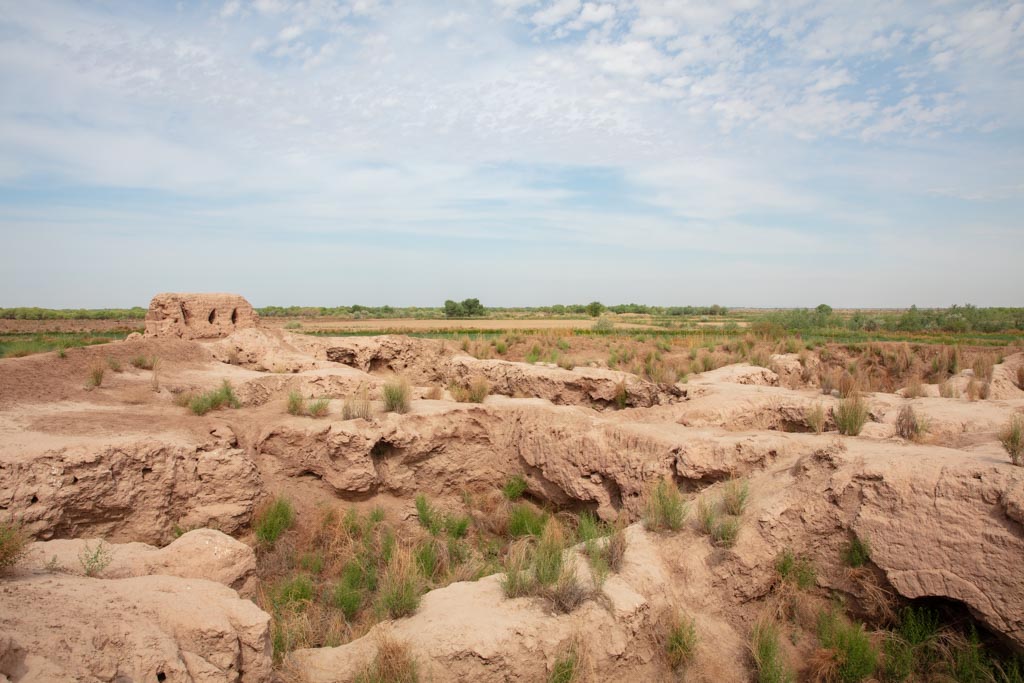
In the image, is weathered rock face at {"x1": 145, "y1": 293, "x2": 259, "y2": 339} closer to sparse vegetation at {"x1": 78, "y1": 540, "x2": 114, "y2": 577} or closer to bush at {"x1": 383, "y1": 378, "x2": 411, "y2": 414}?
bush at {"x1": 383, "y1": 378, "x2": 411, "y2": 414}

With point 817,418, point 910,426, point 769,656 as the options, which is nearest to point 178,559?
point 769,656

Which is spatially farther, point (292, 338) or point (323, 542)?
point (292, 338)

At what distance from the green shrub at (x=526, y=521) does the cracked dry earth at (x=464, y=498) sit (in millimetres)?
466

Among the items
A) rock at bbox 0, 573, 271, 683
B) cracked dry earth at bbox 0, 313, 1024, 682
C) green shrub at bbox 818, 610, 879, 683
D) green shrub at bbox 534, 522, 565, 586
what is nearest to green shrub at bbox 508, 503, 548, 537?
cracked dry earth at bbox 0, 313, 1024, 682

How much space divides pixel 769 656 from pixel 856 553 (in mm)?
1511

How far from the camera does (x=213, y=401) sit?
32.7 feet

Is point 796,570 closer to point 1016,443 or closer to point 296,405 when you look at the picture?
point 1016,443

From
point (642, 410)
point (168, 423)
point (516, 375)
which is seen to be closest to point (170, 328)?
point (168, 423)

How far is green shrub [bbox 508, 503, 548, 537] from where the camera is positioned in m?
8.93

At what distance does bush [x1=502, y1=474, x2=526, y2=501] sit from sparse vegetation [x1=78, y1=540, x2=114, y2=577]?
6058 millimetres

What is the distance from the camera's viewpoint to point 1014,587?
469 cm

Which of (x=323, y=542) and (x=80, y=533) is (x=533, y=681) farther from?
(x=80, y=533)

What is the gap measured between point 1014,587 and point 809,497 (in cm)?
178

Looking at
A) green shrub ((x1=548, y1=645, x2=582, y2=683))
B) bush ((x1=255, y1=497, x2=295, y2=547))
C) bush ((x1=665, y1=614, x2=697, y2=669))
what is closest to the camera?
green shrub ((x1=548, y1=645, x2=582, y2=683))
